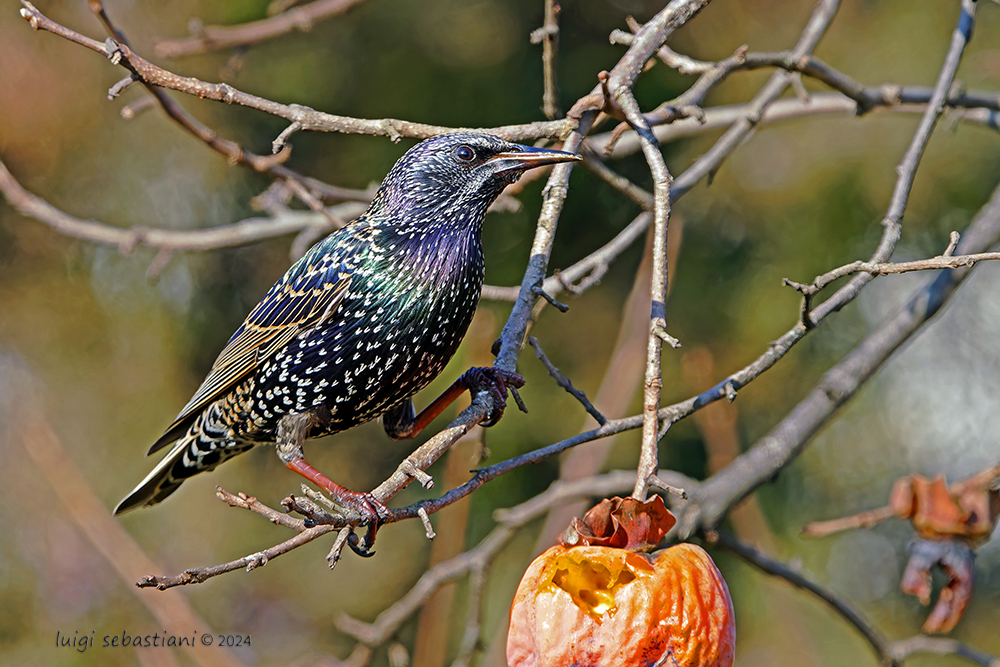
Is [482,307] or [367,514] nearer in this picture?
[367,514]

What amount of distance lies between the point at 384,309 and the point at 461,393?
0.30m

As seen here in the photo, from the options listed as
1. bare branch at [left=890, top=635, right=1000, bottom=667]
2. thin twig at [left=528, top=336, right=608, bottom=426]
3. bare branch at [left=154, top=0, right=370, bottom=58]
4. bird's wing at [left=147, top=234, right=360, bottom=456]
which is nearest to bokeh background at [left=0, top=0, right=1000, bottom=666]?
bare branch at [left=154, top=0, right=370, bottom=58]

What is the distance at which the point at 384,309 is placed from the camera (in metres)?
2.22

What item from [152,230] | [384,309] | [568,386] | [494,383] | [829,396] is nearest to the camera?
[568,386]

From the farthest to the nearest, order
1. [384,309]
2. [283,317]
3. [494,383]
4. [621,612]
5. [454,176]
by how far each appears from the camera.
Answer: [283,317] < [454,176] < [384,309] < [494,383] < [621,612]

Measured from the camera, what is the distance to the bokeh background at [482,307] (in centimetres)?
396

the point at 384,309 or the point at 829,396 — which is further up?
the point at 384,309

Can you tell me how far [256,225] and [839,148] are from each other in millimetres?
2542

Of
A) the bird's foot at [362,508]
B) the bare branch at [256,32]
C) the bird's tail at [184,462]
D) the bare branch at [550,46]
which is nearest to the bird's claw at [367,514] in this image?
the bird's foot at [362,508]

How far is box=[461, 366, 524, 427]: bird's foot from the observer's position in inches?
77.9

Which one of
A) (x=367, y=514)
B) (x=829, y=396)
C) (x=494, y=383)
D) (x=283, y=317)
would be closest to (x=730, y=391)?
(x=494, y=383)

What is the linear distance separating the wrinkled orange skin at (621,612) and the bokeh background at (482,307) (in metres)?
2.39

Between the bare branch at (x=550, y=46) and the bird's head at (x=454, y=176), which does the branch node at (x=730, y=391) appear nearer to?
the bird's head at (x=454, y=176)

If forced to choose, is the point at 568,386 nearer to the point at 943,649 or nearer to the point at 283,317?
the point at 283,317
